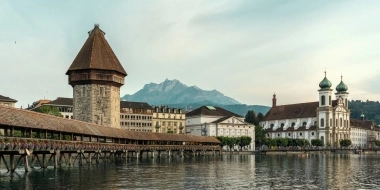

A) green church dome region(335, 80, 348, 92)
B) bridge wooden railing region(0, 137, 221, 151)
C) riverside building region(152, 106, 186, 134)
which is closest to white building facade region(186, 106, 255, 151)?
riverside building region(152, 106, 186, 134)

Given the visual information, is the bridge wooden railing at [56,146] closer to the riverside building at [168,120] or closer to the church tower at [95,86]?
the church tower at [95,86]

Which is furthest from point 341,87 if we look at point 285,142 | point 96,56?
point 96,56

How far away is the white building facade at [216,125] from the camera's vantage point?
126 metres

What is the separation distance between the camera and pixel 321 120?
149m

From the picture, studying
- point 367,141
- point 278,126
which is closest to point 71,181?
point 278,126

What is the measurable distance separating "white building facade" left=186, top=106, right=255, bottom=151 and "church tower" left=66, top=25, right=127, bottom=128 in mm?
52270

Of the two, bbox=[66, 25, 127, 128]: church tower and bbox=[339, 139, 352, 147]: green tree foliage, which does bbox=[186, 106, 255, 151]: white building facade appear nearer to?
bbox=[339, 139, 352, 147]: green tree foliage

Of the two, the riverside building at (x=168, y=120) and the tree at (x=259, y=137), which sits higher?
the riverside building at (x=168, y=120)

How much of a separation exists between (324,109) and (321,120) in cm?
353

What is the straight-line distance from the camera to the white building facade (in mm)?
126062

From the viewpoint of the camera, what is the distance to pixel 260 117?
571 ft

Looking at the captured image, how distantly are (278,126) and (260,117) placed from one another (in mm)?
10477

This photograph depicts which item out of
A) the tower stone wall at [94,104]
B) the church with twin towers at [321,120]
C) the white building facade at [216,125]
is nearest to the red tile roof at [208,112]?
the white building facade at [216,125]

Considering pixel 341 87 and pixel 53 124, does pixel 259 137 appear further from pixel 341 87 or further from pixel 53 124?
pixel 53 124
